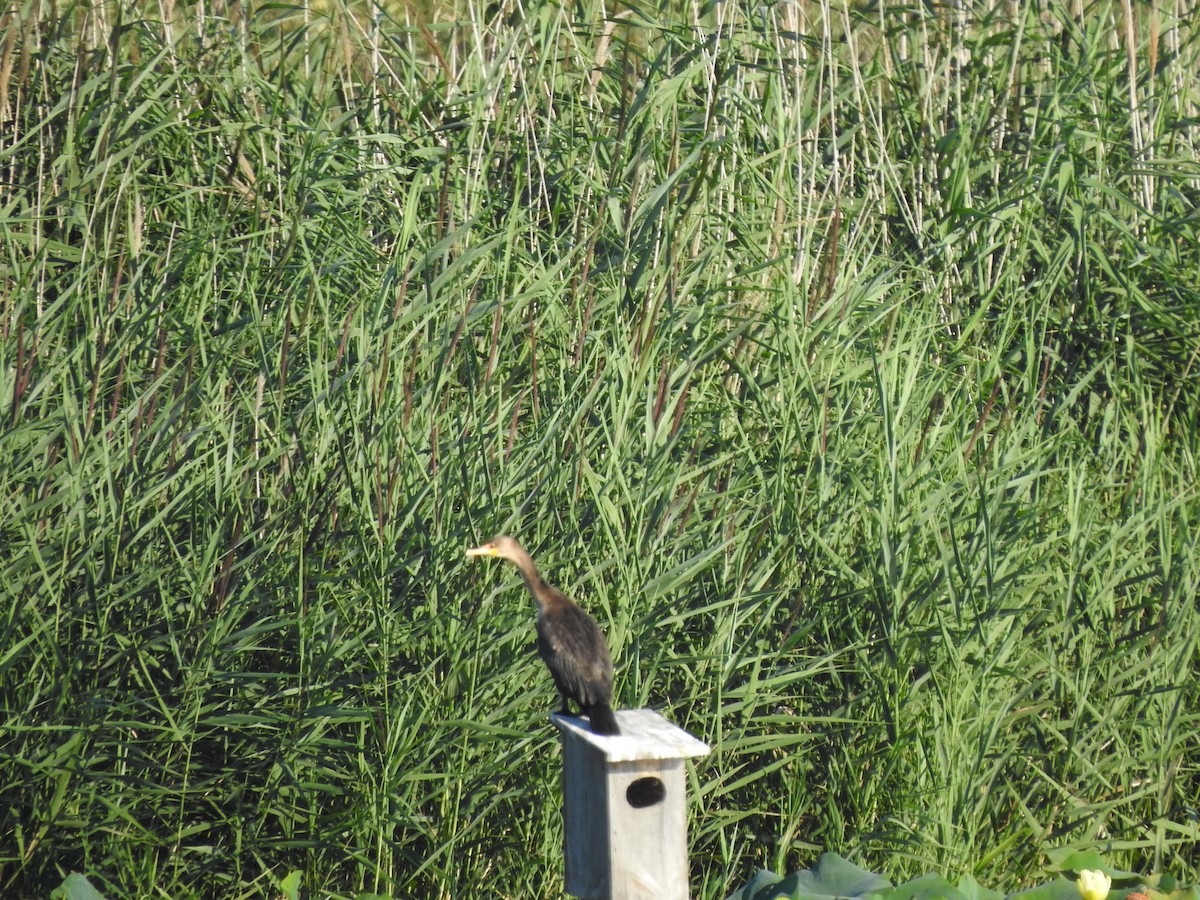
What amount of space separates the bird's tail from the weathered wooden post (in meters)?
0.02

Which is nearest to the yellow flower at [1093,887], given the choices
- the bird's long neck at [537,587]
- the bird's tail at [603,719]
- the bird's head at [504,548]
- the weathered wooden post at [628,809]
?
the weathered wooden post at [628,809]

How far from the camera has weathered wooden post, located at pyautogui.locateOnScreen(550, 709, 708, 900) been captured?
8.11 feet

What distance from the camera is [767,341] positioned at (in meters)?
4.09

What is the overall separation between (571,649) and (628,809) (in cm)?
33

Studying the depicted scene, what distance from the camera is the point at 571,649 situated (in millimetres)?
2711

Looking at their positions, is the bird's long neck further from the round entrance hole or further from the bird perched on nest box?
the round entrance hole

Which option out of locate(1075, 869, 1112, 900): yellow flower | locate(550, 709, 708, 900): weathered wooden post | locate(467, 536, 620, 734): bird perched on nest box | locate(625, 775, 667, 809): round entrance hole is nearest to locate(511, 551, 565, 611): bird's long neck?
locate(467, 536, 620, 734): bird perched on nest box

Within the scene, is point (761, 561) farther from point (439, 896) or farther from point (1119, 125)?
point (1119, 125)

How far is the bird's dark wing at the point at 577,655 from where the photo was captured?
8.67ft

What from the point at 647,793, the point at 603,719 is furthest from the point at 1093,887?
the point at 603,719

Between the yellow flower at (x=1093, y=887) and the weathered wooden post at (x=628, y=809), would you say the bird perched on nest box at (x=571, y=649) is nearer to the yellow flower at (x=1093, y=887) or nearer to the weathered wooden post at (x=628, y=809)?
the weathered wooden post at (x=628, y=809)

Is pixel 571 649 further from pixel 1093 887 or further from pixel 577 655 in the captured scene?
pixel 1093 887

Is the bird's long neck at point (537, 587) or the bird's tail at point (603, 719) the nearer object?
the bird's tail at point (603, 719)

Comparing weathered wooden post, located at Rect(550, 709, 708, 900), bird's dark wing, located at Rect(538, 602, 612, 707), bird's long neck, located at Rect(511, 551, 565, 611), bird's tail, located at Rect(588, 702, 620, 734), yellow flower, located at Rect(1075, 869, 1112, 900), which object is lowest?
yellow flower, located at Rect(1075, 869, 1112, 900)
